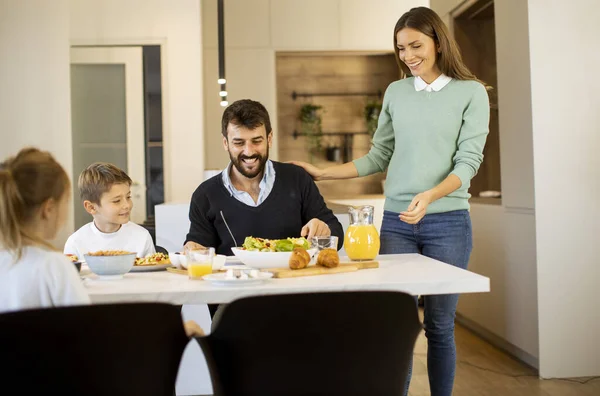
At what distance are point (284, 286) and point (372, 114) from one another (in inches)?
208

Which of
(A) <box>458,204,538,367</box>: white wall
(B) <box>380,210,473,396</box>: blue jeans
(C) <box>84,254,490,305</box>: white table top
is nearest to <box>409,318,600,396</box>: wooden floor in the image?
(A) <box>458,204,538,367</box>: white wall

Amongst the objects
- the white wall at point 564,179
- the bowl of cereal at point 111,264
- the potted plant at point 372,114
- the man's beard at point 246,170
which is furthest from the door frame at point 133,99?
the bowl of cereal at point 111,264

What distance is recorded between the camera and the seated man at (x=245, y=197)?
2.50 metres

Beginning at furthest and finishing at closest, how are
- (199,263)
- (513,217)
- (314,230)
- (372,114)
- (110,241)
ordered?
1. (372,114)
2. (513,217)
3. (110,241)
4. (314,230)
5. (199,263)

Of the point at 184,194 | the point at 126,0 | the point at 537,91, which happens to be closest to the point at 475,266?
the point at 537,91

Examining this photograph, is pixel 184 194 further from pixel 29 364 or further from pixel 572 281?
pixel 29 364

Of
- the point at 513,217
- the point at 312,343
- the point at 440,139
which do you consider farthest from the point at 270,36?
the point at 312,343

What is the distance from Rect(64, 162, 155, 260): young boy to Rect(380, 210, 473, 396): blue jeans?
2.99ft

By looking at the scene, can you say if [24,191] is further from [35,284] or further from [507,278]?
[507,278]

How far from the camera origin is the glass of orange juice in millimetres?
1806

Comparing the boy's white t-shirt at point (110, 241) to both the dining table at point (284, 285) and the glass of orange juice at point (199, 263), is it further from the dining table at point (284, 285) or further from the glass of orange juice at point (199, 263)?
the glass of orange juice at point (199, 263)

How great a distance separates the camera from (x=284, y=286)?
1633 millimetres

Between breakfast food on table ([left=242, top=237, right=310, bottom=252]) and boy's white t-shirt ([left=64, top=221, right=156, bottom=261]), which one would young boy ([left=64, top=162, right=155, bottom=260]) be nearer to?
boy's white t-shirt ([left=64, top=221, right=156, bottom=261])

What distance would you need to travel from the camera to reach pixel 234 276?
174 centimetres
